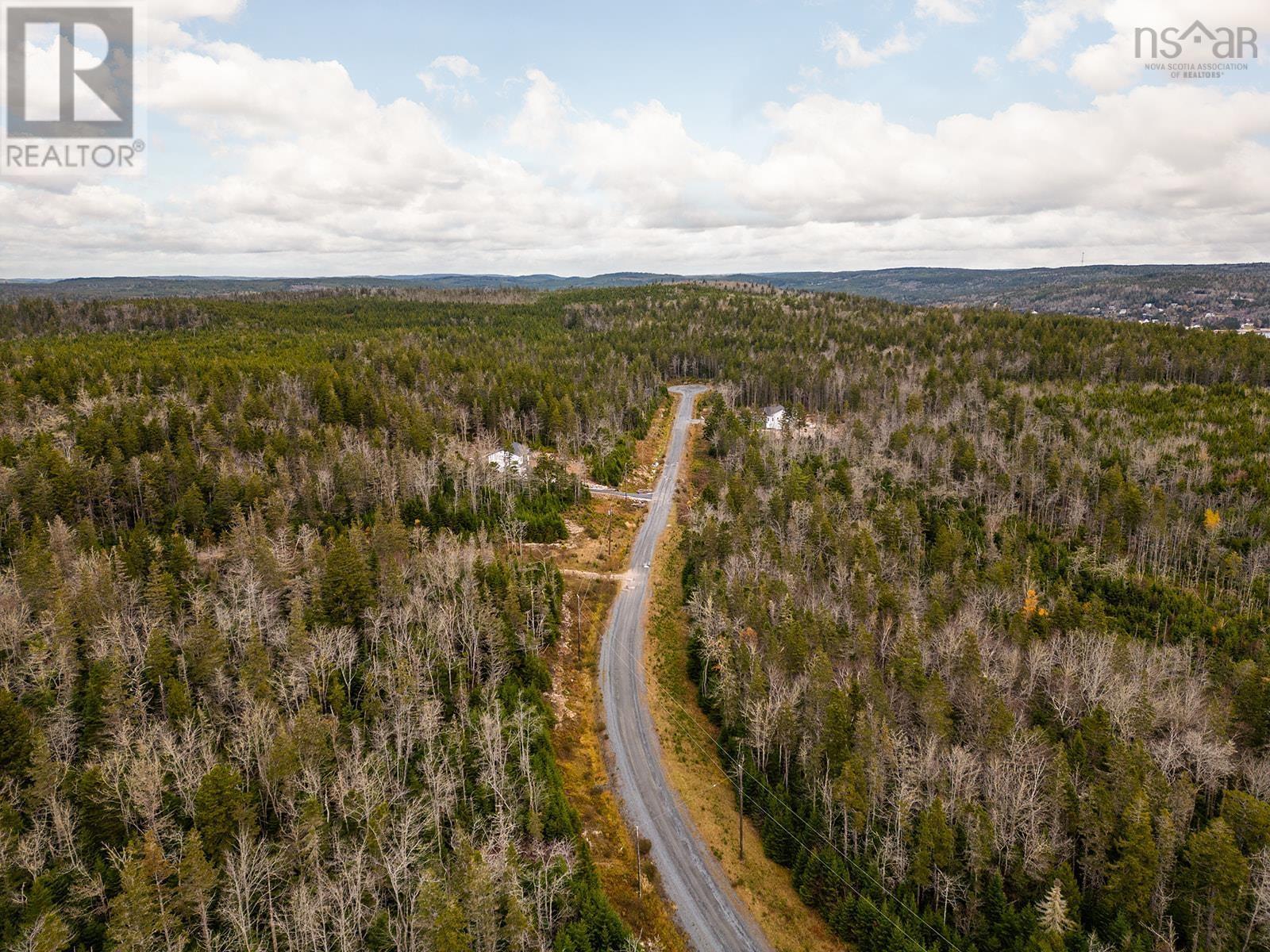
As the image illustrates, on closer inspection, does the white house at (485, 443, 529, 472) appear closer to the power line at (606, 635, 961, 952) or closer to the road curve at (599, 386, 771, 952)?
the road curve at (599, 386, 771, 952)

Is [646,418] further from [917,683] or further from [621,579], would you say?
[917,683]

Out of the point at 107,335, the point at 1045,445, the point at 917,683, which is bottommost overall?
the point at 917,683

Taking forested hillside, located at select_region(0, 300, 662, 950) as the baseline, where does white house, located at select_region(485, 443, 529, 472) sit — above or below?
above

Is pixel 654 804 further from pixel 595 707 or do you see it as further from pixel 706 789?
pixel 595 707

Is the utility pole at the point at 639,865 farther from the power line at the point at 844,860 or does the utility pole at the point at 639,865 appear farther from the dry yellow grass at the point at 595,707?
the power line at the point at 844,860

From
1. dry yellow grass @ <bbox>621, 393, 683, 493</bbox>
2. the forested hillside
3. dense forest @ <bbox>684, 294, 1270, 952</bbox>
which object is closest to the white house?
the forested hillside

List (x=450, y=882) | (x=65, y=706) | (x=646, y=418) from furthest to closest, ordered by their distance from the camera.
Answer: (x=646, y=418), (x=65, y=706), (x=450, y=882)

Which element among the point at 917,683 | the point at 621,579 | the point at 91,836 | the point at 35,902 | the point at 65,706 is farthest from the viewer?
the point at 621,579

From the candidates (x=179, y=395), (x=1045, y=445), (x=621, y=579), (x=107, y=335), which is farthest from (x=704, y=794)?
(x=107, y=335)
